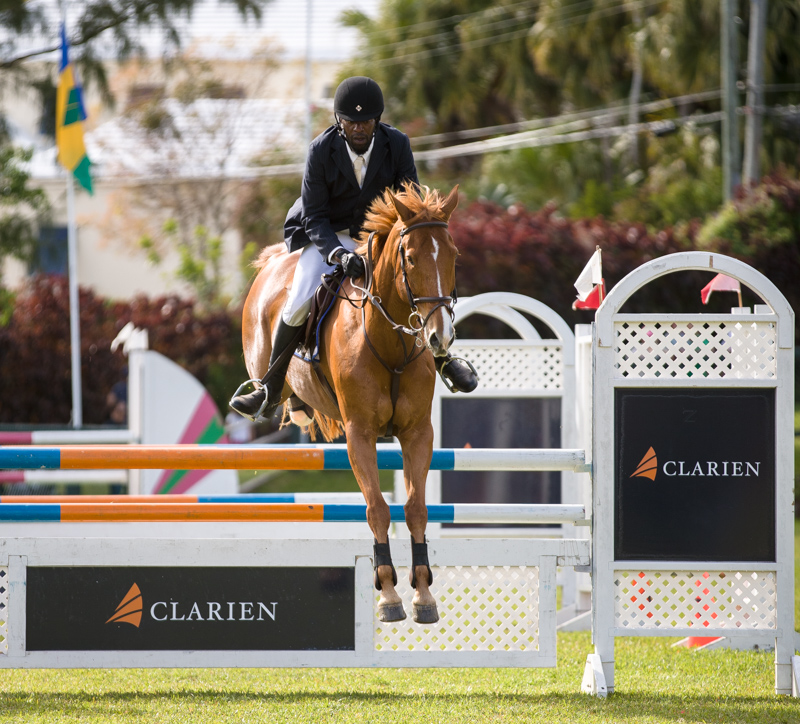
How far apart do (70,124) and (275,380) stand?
9.86 m

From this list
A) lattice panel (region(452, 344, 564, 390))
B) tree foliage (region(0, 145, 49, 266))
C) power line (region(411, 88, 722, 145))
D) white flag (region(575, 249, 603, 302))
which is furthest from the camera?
power line (region(411, 88, 722, 145))

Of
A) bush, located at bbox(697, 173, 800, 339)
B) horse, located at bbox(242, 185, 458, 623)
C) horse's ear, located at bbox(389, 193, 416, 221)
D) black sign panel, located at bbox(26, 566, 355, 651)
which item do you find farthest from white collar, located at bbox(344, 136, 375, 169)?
bush, located at bbox(697, 173, 800, 339)

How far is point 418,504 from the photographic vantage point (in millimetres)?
4305

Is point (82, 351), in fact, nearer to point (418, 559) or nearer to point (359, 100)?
point (359, 100)

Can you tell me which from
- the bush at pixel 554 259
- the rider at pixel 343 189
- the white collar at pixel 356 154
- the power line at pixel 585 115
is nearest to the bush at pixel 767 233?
the bush at pixel 554 259

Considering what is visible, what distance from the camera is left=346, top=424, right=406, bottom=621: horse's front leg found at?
13.8ft

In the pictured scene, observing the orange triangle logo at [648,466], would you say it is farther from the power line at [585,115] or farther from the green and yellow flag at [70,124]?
the power line at [585,115]

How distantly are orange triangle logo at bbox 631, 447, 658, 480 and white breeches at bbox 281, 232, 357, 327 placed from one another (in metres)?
1.84

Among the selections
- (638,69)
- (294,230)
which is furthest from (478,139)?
(294,230)

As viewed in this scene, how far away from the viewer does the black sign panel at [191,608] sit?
4828 mm

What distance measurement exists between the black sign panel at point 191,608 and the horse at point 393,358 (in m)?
0.74

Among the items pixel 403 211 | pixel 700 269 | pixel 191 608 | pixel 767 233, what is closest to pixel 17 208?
pixel 767 233

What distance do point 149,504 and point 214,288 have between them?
57.8ft

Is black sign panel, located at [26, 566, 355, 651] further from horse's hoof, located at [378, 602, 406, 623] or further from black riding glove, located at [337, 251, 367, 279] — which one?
black riding glove, located at [337, 251, 367, 279]
